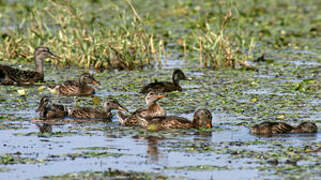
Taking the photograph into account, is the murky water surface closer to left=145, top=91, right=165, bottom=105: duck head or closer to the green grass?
left=145, top=91, right=165, bottom=105: duck head

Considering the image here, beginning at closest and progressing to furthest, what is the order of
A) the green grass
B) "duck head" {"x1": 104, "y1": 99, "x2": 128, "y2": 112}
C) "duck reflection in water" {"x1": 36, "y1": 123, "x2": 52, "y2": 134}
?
"duck reflection in water" {"x1": 36, "y1": 123, "x2": 52, "y2": 134}, "duck head" {"x1": 104, "y1": 99, "x2": 128, "y2": 112}, the green grass

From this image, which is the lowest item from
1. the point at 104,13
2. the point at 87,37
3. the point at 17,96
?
the point at 17,96

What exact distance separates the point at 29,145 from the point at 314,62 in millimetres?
12443

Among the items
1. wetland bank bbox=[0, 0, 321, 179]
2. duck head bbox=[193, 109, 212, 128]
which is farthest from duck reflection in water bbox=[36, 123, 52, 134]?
duck head bbox=[193, 109, 212, 128]

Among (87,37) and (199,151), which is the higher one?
(87,37)

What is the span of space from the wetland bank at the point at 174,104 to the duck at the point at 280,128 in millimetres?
257

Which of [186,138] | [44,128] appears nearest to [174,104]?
[44,128]

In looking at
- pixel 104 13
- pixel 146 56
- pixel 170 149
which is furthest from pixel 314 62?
pixel 104 13

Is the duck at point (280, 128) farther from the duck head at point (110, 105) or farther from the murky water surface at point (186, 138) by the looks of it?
the duck head at point (110, 105)

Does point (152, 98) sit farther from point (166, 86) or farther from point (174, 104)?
point (166, 86)

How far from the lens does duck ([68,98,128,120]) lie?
15.7m

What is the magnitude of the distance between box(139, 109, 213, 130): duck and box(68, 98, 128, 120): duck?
4.31ft

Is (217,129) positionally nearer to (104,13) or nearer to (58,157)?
(58,157)

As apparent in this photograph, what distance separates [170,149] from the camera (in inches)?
485
